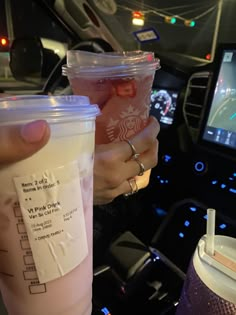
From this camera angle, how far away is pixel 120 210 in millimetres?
1187

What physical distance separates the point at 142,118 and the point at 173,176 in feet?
2.06

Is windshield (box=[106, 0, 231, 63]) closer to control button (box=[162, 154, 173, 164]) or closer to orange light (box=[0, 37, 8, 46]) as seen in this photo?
control button (box=[162, 154, 173, 164])

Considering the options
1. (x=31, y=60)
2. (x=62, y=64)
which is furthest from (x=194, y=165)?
(x=31, y=60)

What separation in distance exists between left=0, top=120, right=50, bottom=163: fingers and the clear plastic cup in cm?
21

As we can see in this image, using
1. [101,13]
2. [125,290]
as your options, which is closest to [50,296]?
[125,290]

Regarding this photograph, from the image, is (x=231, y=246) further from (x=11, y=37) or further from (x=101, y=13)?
(x=11, y=37)

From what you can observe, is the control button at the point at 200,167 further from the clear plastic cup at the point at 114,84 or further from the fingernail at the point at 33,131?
the fingernail at the point at 33,131

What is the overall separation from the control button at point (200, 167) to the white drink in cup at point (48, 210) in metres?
0.67

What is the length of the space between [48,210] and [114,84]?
0.78 feet

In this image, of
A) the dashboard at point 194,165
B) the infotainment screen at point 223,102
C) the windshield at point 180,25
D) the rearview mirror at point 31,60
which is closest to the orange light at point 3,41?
the rearview mirror at point 31,60

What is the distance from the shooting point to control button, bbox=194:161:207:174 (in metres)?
1.01

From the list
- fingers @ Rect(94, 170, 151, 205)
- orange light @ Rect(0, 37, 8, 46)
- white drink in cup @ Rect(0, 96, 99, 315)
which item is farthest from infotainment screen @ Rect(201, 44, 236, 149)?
orange light @ Rect(0, 37, 8, 46)

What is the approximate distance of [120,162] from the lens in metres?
0.61

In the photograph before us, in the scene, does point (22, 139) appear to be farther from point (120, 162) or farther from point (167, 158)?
point (167, 158)
